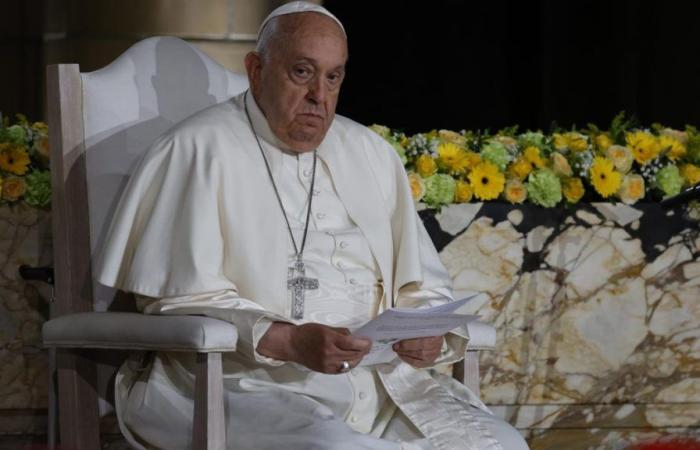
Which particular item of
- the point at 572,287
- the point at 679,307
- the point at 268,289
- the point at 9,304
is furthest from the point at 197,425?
the point at 679,307

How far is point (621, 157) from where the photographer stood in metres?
4.33

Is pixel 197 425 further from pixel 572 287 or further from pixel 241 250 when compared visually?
pixel 572 287

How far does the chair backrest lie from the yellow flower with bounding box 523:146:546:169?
53.4 inches

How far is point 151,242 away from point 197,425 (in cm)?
50

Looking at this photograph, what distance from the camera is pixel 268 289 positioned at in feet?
9.93

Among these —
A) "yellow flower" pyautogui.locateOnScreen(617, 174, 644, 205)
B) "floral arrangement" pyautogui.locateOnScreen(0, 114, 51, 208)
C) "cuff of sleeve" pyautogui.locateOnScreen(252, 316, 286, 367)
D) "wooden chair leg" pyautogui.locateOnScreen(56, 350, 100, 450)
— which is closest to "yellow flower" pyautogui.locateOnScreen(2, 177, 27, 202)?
"floral arrangement" pyautogui.locateOnScreen(0, 114, 51, 208)

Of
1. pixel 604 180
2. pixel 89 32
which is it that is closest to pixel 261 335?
pixel 604 180

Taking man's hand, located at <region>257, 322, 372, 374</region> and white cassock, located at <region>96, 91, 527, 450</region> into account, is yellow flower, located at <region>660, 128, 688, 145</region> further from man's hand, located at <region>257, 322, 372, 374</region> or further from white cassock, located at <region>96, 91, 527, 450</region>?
man's hand, located at <region>257, 322, 372, 374</region>

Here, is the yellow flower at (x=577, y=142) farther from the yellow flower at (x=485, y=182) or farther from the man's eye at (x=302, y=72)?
the man's eye at (x=302, y=72)

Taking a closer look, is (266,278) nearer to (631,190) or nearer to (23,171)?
(23,171)

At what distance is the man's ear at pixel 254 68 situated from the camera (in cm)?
318

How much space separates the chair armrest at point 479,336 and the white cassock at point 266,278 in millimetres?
41

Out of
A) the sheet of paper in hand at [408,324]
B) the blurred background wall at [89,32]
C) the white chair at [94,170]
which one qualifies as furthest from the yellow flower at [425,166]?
the blurred background wall at [89,32]

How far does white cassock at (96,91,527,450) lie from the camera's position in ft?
9.54
